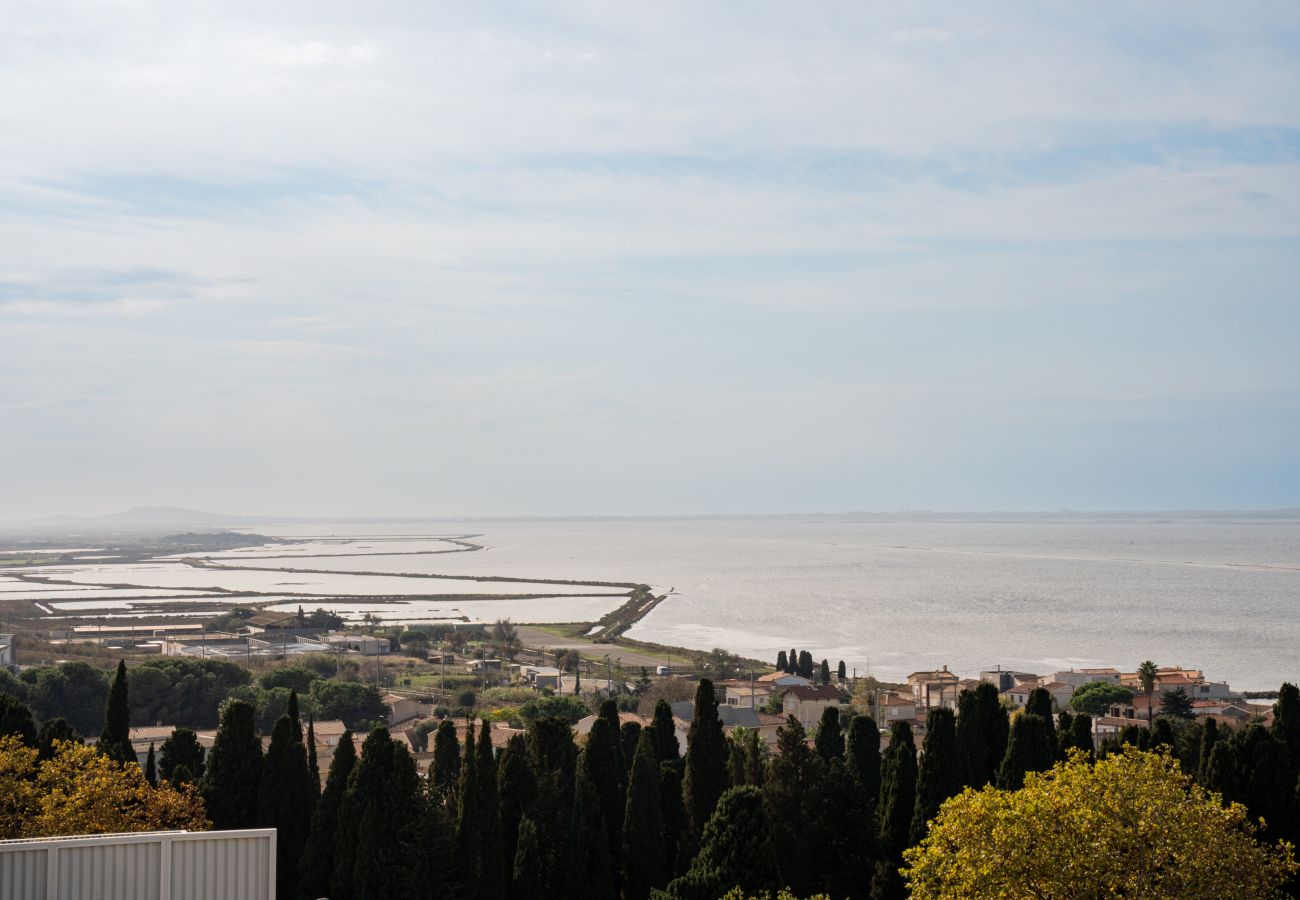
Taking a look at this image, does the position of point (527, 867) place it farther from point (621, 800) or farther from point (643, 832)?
point (621, 800)

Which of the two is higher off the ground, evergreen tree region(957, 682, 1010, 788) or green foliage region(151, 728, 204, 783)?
evergreen tree region(957, 682, 1010, 788)

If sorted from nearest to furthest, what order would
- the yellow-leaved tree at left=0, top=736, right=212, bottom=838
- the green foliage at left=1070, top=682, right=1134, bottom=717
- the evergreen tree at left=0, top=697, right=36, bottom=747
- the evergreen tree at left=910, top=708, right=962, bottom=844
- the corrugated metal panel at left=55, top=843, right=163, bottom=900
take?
the corrugated metal panel at left=55, top=843, right=163, bottom=900 → the yellow-leaved tree at left=0, top=736, right=212, bottom=838 → the evergreen tree at left=910, top=708, right=962, bottom=844 → the evergreen tree at left=0, top=697, right=36, bottom=747 → the green foliage at left=1070, top=682, right=1134, bottom=717

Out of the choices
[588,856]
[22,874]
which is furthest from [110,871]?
[588,856]

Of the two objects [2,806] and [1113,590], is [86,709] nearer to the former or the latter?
[2,806]

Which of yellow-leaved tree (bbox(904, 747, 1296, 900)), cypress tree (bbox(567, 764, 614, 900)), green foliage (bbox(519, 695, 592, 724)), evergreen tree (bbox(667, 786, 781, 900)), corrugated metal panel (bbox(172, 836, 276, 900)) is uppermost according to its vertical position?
corrugated metal panel (bbox(172, 836, 276, 900))

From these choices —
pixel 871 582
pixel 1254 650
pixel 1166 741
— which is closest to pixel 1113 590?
pixel 871 582

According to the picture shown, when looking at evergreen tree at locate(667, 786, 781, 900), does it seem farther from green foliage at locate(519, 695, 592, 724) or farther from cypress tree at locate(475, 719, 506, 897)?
green foliage at locate(519, 695, 592, 724)

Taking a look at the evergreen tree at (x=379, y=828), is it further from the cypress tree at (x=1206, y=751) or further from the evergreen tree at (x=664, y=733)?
the cypress tree at (x=1206, y=751)

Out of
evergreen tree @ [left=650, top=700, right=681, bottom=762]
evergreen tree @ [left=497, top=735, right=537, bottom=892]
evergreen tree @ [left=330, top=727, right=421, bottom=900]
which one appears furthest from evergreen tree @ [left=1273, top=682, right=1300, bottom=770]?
evergreen tree @ [left=330, top=727, right=421, bottom=900]
